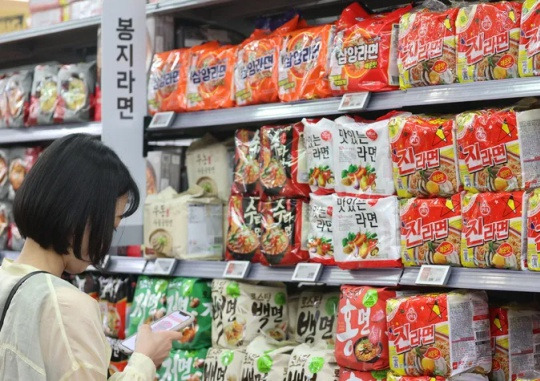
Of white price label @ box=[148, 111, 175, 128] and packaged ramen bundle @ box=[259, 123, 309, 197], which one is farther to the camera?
white price label @ box=[148, 111, 175, 128]

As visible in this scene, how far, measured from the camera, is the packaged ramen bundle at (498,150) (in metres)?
2.68

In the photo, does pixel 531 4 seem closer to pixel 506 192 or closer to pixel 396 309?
pixel 506 192

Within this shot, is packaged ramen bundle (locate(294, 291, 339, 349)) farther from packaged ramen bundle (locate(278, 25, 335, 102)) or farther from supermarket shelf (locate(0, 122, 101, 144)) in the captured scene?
supermarket shelf (locate(0, 122, 101, 144))

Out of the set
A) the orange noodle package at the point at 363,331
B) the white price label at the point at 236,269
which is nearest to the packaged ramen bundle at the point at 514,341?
the orange noodle package at the point at 363,331

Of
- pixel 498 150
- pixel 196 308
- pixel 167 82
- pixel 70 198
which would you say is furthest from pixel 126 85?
pixel 70 198

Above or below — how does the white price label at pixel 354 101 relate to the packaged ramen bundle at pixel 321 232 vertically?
above

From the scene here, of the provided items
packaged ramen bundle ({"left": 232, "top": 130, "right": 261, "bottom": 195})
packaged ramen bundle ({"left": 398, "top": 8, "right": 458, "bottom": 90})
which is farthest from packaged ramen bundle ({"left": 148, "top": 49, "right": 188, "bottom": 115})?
packaged ramen bundle ({"left": 398, "top": 8, "right": 458, "bottom": 90})

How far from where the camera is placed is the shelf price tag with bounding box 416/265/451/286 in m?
2.82

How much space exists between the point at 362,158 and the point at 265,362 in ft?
2.48

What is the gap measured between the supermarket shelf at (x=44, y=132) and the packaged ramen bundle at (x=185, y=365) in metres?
1.04

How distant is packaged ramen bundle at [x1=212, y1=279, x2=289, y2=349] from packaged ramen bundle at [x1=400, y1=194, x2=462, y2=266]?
0.67 meters

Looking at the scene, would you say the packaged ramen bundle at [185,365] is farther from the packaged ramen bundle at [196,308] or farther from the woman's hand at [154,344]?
the woman's hand at [154,344]

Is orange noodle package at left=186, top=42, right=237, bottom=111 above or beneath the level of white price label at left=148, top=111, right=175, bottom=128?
above

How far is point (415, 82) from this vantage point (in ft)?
9.73
